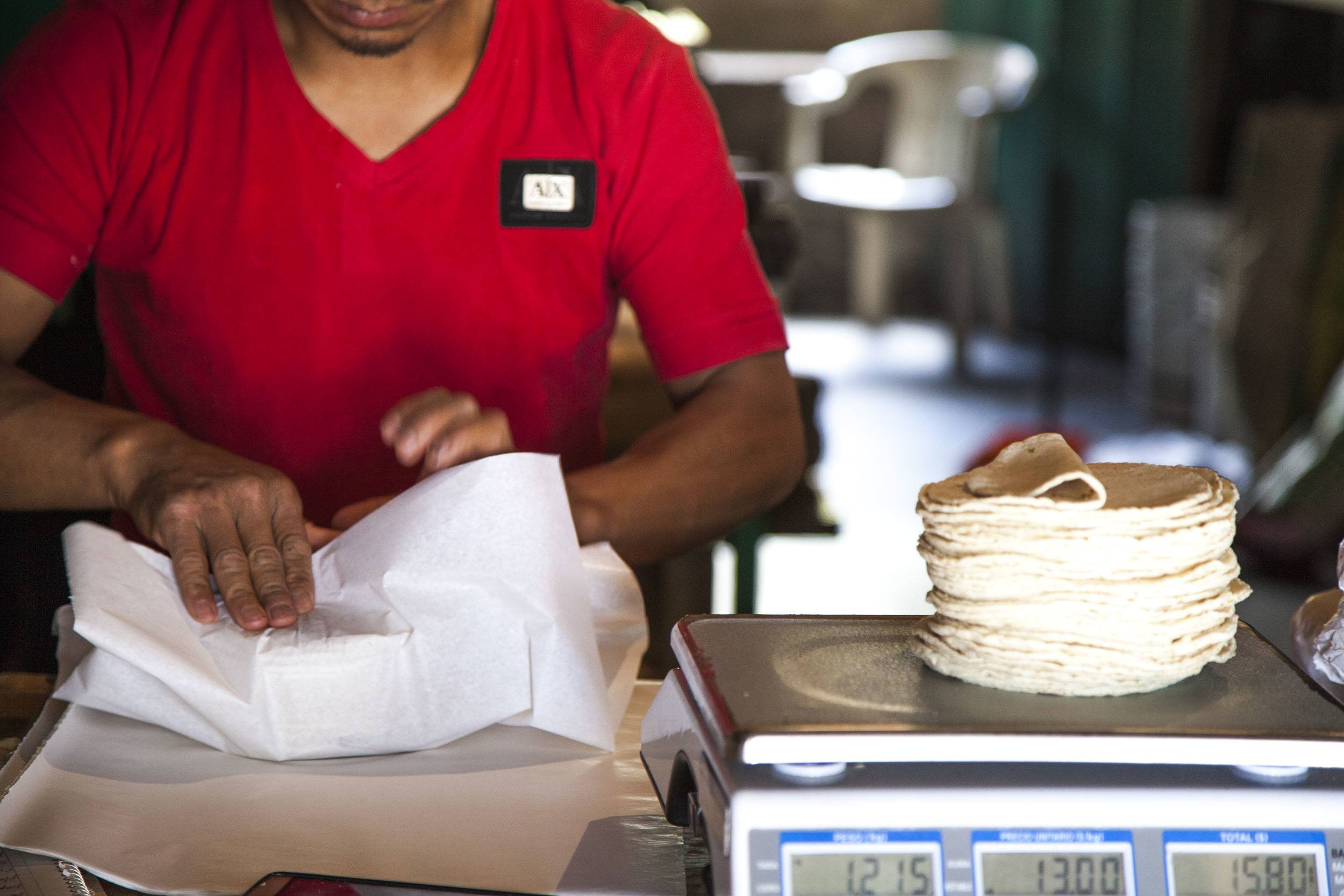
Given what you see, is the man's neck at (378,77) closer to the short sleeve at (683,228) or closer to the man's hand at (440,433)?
the short sleeve at (683,228)

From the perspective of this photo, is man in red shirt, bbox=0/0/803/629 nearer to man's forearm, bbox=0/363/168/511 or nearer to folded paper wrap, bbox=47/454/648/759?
man's forearm, bbox=0/363/168/511

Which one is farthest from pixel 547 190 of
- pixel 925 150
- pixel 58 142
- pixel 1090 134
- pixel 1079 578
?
pixel 925 150

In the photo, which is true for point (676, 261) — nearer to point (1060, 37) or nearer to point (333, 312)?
Answer: point (333, 312)

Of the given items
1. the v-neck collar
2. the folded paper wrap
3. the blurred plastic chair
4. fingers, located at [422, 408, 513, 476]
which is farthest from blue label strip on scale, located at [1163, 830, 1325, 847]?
the blurred plastic chair

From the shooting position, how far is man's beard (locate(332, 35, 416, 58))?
1.05 meters

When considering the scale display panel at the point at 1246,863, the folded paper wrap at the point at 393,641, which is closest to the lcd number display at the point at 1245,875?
the scale display panel at the point at 1246,863

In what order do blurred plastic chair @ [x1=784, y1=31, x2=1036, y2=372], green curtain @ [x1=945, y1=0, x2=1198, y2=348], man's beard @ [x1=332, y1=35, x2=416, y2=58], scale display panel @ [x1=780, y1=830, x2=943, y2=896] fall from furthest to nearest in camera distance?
1. blurred plastic chair @ [x1=784, y1=31, x2=1036, y2=372]
2. green curtain @ [x1=945, y1=0, x2=1198, y2=348]
3. man's beard @ [x1=332, y1=35, x2=416, y2=58]
4. scale display panel @ [x1=780, y1=830, x2=943, y2=896]

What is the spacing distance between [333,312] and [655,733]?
0.54 metres

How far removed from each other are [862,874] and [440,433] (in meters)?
0.43

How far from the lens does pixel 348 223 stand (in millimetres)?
1097

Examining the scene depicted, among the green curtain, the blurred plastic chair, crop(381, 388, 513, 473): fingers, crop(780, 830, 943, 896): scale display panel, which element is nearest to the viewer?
crop(780, 830, 943, 896): scale display panel

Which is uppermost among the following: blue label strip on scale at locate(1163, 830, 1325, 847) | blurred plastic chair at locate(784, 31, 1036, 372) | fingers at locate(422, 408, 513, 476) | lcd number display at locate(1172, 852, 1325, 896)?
fingers at locate(422, 408, 513, 476)

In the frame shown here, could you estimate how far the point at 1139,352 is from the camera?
4.45 meters

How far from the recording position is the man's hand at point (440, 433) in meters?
0.87
